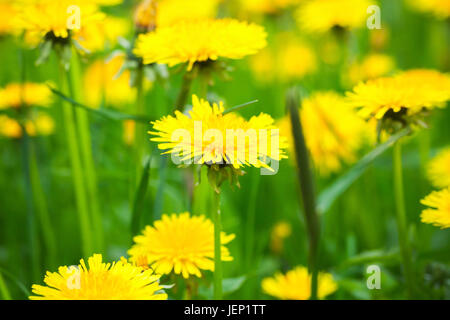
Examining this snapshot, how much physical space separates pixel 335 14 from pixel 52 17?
2.46 feet

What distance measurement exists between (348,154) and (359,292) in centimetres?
39

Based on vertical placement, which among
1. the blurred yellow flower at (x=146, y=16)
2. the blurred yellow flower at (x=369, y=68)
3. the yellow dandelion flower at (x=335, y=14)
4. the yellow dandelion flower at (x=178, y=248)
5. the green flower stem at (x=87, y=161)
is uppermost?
the yellow dandelion flower at (x=335, y=14)

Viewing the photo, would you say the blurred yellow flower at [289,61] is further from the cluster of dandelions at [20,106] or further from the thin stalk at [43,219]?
the thin stalk at [43,219]

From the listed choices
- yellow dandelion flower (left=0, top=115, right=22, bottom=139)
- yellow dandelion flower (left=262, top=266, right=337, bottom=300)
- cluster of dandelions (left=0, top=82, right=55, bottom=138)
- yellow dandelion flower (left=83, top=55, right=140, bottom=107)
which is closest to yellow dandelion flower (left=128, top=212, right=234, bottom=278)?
yellow dandelion flower (left=262, top=266, right=337, bottom=300)

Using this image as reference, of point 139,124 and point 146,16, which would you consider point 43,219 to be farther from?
point 146,16

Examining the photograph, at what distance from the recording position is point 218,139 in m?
0.58

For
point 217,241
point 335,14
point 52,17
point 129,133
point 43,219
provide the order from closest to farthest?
point 217,241 → point 52,17 → point 43,219 → point 129,133 → point 335,14

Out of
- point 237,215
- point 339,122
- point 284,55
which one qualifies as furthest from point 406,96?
point 284,55

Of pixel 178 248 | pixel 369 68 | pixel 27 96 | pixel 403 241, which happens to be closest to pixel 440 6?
pixel 369 68

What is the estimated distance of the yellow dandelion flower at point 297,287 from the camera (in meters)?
0.79

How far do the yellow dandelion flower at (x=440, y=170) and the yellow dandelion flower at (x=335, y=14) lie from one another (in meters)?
0.38

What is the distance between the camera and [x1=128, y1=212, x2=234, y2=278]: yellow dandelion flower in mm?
644

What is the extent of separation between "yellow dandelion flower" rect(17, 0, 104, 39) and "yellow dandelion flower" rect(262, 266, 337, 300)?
441 mm

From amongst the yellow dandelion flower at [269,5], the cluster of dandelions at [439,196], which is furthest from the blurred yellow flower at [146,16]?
the yellow dandelion flower at [269,5]
